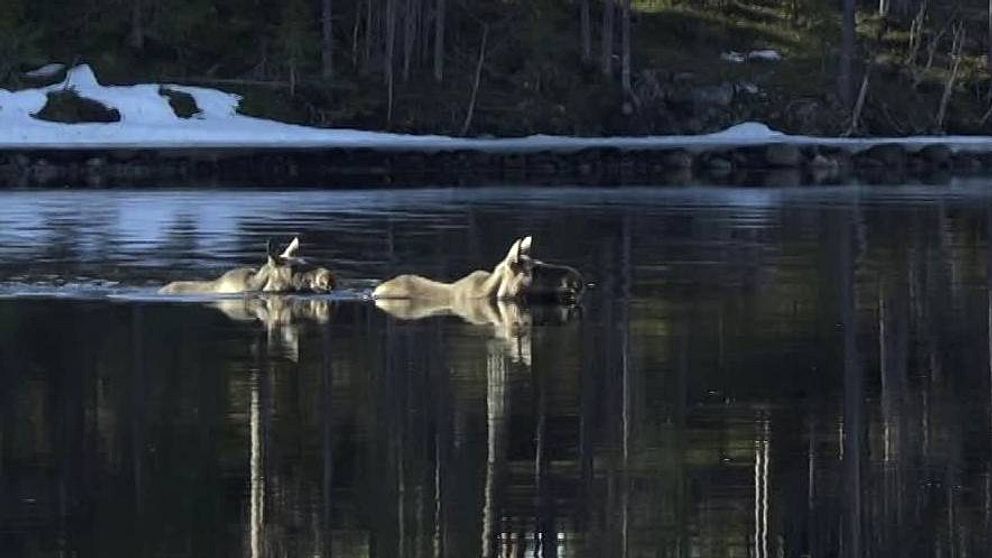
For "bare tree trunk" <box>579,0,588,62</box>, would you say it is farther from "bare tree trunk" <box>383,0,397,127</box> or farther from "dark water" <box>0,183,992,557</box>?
"dark water" <box>0,183,992,557</box>

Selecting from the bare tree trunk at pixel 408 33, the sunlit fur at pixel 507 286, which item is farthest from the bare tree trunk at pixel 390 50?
the sunlit fur at pixel 507 286

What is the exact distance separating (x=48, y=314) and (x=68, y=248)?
31.4ft

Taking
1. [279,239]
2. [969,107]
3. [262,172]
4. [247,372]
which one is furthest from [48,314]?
[969,107]

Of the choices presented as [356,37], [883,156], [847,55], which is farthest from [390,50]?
[883,156]

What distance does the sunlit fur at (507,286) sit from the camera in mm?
22781

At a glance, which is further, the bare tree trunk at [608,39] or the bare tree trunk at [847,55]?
the bare tree trunk at [608,39]

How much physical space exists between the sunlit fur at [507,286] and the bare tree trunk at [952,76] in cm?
5640

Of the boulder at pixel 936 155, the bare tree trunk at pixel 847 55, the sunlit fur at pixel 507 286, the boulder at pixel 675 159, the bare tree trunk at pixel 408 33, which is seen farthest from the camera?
the bare tree trunk at pixel 847 55

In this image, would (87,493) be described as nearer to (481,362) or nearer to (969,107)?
(481,362)

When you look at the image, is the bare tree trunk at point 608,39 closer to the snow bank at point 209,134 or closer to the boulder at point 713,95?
the boulder at point 713,95

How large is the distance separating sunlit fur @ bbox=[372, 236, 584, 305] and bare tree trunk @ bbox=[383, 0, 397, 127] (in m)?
50.0

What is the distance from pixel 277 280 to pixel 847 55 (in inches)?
2210

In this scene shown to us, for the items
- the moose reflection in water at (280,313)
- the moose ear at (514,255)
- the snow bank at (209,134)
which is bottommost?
the snow bank at (209,134)

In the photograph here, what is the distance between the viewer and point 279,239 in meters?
34.0
